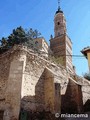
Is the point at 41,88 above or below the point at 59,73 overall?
below

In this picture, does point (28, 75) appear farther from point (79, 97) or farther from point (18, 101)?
point (79, 97)

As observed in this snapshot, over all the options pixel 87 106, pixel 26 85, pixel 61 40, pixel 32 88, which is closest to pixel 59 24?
pixel 61 40

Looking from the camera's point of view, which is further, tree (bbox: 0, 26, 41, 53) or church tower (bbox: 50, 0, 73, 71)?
church tower (bbox: 50, 0, 73, 71)

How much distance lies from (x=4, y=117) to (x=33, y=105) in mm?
2181

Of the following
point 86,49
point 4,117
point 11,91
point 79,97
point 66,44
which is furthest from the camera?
point 66,44

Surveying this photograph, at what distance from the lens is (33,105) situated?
11.8 metres

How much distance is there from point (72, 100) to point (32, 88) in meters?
4.65

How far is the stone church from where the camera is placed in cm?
1088

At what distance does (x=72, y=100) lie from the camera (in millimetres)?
15039

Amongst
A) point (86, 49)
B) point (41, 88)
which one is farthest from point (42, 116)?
point (86, 49)

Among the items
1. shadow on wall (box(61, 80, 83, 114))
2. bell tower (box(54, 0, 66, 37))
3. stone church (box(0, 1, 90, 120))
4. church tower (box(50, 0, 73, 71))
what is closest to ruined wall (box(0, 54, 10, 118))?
stone church (box(0, 1, 90, 120))

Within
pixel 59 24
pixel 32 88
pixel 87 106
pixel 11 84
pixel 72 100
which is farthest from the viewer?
pixel 59 24

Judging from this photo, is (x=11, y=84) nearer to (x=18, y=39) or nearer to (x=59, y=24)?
(x=18, y=39)

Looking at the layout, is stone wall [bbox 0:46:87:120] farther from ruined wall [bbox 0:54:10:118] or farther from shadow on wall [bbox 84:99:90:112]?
shadow on wall [bbox 84:99:90:112]
